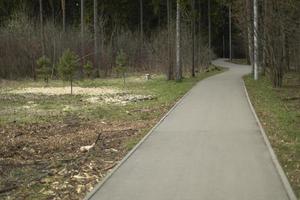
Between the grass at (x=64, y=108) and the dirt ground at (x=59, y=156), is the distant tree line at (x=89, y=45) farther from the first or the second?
the dirt ground at (x=59, y=156)

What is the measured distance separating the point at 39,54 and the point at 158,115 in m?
27.0

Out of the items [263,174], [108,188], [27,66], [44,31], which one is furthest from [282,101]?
[44,31]

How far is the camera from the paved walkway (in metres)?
7.75

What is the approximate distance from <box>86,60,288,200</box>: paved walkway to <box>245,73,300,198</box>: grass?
290 millimetres

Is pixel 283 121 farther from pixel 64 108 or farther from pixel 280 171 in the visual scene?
pixel 64 108

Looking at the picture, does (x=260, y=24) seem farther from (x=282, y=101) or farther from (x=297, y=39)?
(x=282, y=101)

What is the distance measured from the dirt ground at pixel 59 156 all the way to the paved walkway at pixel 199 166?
1.71ft

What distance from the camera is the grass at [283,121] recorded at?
9750 mm

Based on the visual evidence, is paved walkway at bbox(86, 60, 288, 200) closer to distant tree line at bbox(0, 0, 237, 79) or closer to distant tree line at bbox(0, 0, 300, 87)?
distant tree line at bbox(0, 0, 300, 87)

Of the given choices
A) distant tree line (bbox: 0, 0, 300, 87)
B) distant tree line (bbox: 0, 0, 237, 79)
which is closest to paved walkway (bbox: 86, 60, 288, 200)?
distant tree line (bbox: 0, 0, 300, 87)

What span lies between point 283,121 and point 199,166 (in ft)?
21.5

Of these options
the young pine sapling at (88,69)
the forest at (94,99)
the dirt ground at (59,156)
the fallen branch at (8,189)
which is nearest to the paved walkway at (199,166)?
the forest at (94,99)

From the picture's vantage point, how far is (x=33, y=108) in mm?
19688

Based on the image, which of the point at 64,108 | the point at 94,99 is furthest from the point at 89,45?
the point at 64,108
